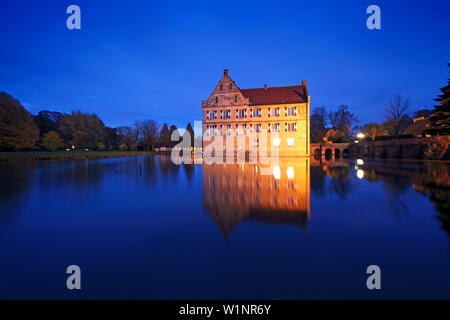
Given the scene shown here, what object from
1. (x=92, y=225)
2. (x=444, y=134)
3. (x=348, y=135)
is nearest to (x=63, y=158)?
(x=92, y=225)

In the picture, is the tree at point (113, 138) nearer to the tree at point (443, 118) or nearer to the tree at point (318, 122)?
the tree at point (318, 122)

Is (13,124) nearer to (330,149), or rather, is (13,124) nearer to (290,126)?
(290,126)

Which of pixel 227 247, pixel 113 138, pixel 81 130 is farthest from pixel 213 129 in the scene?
pixel 113 138

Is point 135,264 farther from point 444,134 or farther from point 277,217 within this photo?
point 444,134

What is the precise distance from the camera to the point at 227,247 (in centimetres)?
376

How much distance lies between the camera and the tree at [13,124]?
2919cm

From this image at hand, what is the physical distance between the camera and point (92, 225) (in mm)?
4984

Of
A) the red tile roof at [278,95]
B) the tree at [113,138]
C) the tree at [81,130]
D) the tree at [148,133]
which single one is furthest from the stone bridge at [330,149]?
the tree at [113,138]

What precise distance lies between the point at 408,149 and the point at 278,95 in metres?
22.0

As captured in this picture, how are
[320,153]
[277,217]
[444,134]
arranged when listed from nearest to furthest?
[277,217] → [444,134] → [320,153]

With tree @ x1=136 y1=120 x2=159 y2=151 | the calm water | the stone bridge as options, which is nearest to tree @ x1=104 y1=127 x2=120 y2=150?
tree @ x1=136 y1=120 x2=159 y2=151

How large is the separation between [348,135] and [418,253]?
6058cm

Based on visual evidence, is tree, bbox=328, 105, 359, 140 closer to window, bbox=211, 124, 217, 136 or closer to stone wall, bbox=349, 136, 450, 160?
stone wall, bbox=349, 136, 450, 160

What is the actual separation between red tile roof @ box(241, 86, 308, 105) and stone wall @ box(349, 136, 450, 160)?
1354 centimetres
